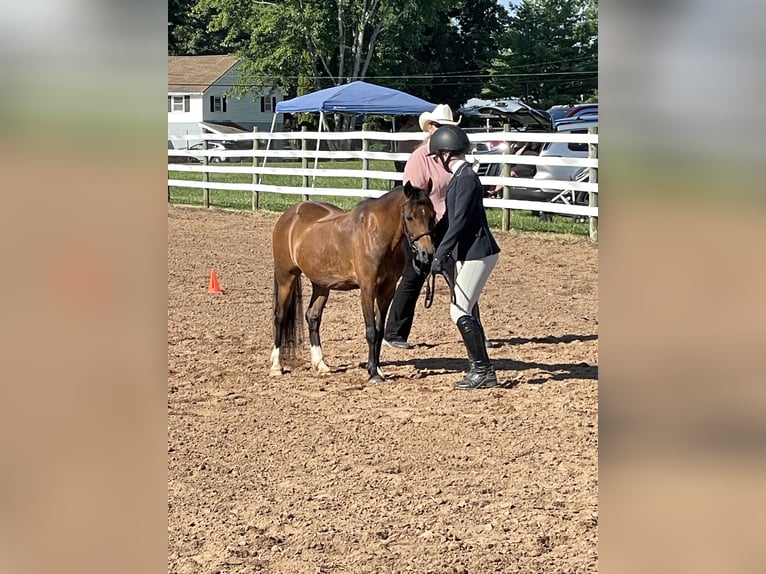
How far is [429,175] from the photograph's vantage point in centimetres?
838

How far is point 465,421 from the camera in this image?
6410 mm

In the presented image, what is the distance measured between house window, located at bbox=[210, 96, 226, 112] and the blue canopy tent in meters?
39.9

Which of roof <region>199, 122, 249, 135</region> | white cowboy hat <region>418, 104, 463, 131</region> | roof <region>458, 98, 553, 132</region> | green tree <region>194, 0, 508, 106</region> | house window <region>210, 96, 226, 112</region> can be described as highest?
green tree <region>194, 0, 508, 106</region>

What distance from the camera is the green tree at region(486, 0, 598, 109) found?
5894cm

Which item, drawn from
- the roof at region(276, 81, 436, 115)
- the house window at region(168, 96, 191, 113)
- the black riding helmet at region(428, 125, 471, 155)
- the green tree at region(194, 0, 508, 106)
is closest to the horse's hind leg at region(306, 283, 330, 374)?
the black riding helmet at region(428, 125, 471, 155)

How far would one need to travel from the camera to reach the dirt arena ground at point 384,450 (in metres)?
4.24

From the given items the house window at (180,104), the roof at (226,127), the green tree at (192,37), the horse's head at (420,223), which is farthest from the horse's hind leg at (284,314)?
the green tree at (192,37)

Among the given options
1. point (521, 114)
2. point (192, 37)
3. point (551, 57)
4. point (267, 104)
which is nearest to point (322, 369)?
point (521, 114)

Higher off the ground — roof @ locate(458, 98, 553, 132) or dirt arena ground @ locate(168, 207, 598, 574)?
roof @ locate(458, 98, 553, 132)

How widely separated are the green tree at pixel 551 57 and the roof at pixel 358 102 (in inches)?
1232

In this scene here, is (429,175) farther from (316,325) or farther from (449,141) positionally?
(316,325)

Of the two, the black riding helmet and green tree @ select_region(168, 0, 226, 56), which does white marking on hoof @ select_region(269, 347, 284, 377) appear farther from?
green tree @ select_region(168, 0, 226, 56)
